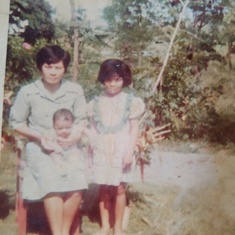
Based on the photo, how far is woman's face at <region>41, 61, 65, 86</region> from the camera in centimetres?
Result: 67

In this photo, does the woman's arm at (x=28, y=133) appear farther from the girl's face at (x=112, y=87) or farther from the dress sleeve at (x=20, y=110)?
the girl's face at (x=112, y=87)

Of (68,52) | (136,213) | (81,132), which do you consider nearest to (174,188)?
(136,213)

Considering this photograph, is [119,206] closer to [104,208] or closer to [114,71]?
[104,208]

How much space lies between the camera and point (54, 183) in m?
0.64

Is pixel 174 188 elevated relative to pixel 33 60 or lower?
lower

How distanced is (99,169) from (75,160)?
1.6 inches

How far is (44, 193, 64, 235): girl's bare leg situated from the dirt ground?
0.5 inches

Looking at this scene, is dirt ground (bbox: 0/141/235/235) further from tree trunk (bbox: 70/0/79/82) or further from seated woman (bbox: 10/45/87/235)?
tree trunk (bbox: 70/0/79/82)

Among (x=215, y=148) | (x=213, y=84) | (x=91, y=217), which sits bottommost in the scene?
(x=91, y=217)

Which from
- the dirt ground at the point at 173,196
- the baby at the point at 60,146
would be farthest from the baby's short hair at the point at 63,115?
the dirt ground at the point at 173,196

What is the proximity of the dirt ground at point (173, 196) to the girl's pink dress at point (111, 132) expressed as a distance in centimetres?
3

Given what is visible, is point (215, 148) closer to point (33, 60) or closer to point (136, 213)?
point (136, 213)

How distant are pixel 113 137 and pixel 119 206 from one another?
12 cm

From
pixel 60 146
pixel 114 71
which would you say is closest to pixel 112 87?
pixel 114 71
